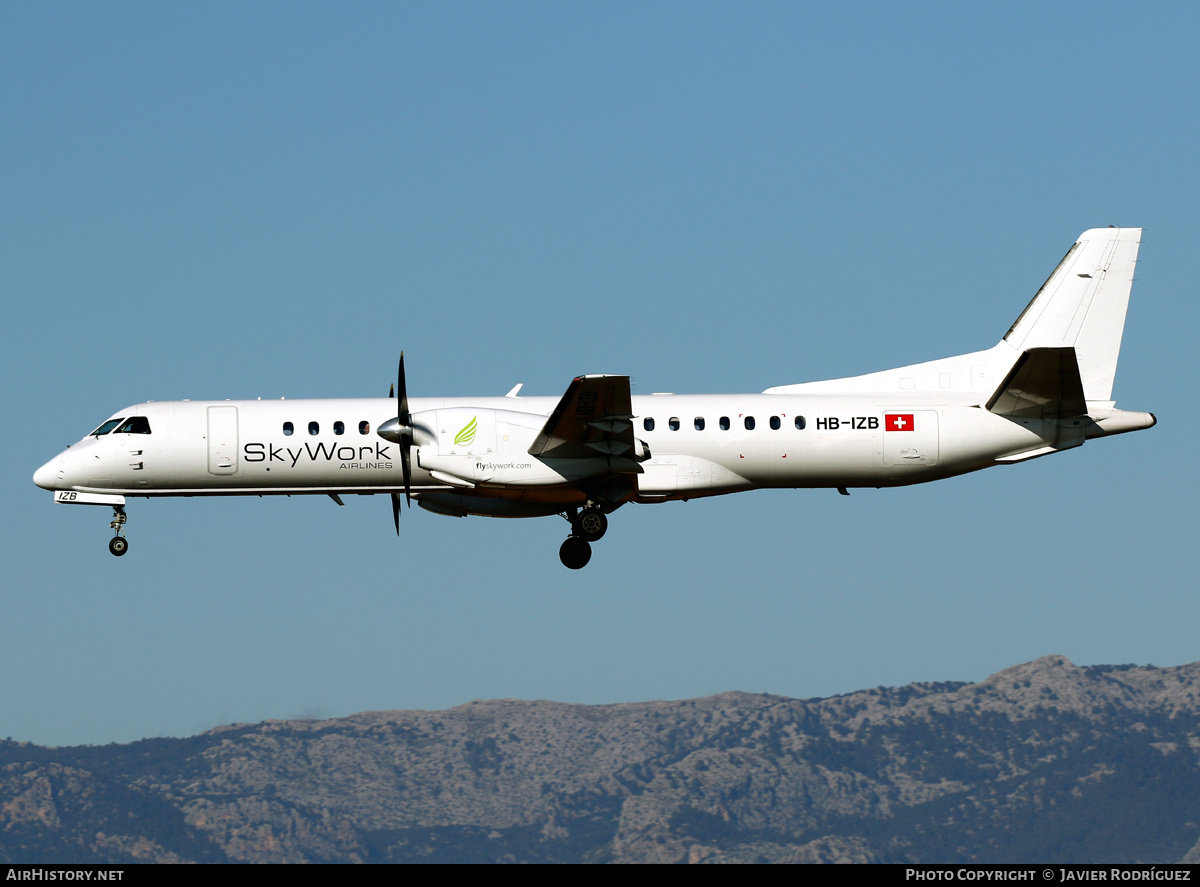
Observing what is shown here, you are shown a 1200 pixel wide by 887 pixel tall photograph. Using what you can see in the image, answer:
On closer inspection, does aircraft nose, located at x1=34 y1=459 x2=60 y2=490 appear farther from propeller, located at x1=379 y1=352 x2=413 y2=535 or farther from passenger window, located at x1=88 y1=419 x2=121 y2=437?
propeller, located at x1=379 y1=352 x2=413 y2=535

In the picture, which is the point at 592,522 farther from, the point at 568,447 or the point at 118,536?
the point at 118,536

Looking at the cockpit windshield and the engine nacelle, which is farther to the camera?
the cockpit windshield

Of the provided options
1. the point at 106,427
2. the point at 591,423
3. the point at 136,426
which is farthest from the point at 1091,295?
the point at 106,427

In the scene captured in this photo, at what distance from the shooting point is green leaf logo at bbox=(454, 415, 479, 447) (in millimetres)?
33312

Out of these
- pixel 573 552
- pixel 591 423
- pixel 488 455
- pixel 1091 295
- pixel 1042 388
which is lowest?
pixel 573 552

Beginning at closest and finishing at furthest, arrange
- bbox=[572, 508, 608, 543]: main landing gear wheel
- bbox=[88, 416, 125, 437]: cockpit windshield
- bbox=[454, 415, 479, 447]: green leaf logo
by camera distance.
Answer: bbox=[454, 415, 479, 447]: green leaf logo < bbox=[572, 508, 608, 543]: main landing gear wheel < bbox=[88, 416, 125, 437]: cockpit windshield

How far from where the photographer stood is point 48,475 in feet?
115

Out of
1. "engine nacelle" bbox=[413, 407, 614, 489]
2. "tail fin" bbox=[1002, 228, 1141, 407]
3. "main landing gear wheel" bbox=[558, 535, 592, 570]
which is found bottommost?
"main landing gear wheel" bbox=[558, 535, 592, 570]

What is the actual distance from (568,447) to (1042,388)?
1121 cm

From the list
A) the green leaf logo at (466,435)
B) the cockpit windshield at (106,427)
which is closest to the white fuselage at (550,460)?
the cockpit windshield at (106,427)

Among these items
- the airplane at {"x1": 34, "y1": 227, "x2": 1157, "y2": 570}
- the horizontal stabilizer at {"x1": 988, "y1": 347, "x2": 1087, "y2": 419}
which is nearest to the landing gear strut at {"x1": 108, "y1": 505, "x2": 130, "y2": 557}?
the airplane at {"x1": 34, "y1": 227, "x2": 1157, "y2": 570}

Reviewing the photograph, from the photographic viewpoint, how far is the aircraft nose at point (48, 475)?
34.9 m

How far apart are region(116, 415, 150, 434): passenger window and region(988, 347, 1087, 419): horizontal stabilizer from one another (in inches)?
789

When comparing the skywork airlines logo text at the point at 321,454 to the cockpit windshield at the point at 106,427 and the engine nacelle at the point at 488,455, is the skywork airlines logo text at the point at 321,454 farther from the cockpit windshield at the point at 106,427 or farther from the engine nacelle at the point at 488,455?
the cockpit windshield at the point at 106,427
